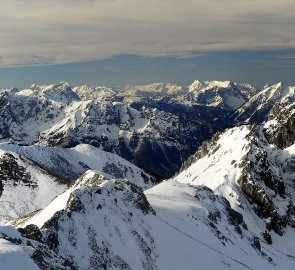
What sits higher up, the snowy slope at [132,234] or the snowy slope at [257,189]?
the snowy slope at [132,234]

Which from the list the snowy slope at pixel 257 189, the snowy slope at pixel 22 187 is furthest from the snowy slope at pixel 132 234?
the snowy slope at pixel 22 187

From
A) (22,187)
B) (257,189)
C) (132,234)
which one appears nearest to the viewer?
(132,234)

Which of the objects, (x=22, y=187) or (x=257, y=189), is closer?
(x=257, y=189)

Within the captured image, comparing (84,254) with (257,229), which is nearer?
(84,254)

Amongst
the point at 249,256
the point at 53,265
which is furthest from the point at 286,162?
the point at 53,265

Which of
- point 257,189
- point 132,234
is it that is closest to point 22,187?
point 257,189

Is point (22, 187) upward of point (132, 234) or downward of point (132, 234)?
downward

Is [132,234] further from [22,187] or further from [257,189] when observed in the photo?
[22,187]

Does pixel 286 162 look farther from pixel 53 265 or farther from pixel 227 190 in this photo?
pixel 53 265

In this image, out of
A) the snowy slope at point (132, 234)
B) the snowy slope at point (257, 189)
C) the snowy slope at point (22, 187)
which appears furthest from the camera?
the snowy slope at point (22, 187)

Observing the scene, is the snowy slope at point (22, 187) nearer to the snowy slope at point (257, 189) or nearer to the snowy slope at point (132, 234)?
the snowy slope at point (257, 189)

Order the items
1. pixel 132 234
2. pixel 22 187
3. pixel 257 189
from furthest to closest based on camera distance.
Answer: pixel 22 187 → pixel 257 189 → pixel 132 234
